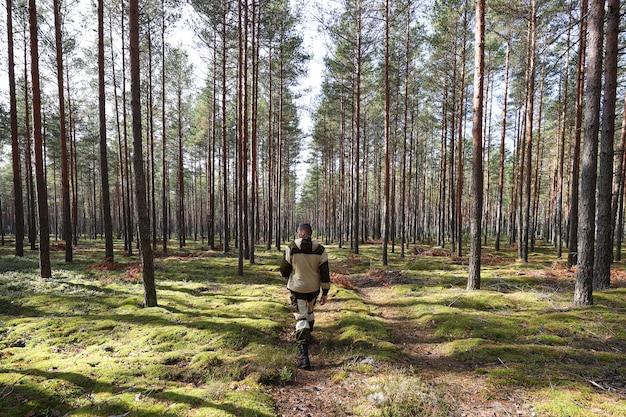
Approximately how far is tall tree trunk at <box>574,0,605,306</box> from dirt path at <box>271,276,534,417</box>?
461cm

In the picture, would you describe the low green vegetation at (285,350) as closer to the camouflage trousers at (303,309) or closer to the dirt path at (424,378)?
the dirt path at (424,378)

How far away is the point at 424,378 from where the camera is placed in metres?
4.46

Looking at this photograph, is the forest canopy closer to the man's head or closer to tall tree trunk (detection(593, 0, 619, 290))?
tall tree trunk (detection(593, 0, 619, 290))

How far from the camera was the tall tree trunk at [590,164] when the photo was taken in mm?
7305

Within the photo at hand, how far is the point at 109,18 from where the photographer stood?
17547 millimetres

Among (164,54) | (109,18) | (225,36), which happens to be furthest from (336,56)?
(109,18)

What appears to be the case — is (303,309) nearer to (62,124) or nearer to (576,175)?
(576,175)

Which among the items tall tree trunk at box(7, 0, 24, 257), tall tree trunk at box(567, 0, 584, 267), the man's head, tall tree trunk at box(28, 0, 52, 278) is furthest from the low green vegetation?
tall tree trunk at box(7, 0, 24, 257)

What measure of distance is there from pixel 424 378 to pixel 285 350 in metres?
2.43

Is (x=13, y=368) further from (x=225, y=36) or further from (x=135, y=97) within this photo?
(x=225, y=36)

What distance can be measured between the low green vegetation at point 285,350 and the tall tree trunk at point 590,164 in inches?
28.4

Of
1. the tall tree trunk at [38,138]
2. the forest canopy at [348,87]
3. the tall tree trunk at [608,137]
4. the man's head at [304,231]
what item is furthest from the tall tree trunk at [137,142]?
the tall tree trunk at [608,137]

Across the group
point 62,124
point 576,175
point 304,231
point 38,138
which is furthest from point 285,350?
point 62,124

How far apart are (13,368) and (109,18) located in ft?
67.4
